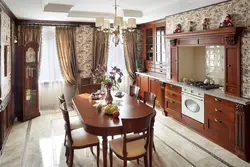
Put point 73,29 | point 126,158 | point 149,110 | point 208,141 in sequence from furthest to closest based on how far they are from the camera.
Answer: point 73,29
point 208,141
point 149,110
point 126,158

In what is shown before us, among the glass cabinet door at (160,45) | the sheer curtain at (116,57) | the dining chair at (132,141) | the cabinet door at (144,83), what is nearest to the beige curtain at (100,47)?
the sheer curtain at (116,57)

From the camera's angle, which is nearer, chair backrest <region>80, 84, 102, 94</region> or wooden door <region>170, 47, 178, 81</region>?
chair backrest <region>80, 84, 102, 94</region>

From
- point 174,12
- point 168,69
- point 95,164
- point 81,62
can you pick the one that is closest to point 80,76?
point 81,62

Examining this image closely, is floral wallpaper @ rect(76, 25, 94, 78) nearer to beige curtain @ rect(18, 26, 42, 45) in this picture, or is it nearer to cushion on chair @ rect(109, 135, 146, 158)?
beige curtain @ rect(18, 26, 42, 45)

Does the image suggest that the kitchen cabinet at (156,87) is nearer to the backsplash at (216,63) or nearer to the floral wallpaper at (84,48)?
the backsplash at (216,63)

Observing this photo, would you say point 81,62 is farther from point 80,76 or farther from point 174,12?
point 174,12

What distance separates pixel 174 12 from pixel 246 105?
105 inches

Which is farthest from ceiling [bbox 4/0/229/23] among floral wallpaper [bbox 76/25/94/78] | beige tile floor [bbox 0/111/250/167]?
beige tile floor [bbox 0/111/250/167]

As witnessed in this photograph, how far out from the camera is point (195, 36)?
14.2 feet

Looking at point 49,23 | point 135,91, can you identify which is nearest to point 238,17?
point 135,91

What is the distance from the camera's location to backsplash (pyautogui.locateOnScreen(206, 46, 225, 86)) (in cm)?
435

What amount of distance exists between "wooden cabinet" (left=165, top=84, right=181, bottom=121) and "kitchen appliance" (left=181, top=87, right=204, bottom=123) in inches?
7.8

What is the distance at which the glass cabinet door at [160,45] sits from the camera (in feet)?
19.9

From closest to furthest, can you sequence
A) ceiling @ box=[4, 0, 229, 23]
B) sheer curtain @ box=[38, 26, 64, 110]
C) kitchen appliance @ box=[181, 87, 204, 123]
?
ceiling @ box=[4, 0, 229, 23] → kitchen appliance @ box=[181, 87, 204, 123] → sheer curtain @ box=[38, 26, 64, 110]
